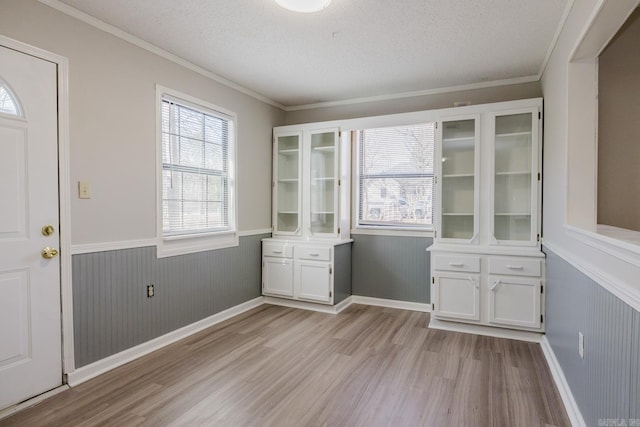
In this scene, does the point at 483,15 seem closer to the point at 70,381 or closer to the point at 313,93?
the point at 313,93

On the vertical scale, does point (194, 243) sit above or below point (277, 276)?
above

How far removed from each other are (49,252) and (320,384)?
2.00m

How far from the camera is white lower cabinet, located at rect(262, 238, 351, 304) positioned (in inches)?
161

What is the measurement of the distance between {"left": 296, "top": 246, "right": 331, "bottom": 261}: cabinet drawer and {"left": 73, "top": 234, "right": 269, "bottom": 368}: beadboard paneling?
696mm

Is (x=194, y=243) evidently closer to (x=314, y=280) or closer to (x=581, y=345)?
(x=314, y=280)

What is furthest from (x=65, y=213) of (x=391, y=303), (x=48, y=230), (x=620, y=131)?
(x=620, y=131)

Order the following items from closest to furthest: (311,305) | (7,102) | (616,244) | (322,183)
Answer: (616,244) < (7,102) < (311,305) < (322,183)

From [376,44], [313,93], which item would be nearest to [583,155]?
[376,44]

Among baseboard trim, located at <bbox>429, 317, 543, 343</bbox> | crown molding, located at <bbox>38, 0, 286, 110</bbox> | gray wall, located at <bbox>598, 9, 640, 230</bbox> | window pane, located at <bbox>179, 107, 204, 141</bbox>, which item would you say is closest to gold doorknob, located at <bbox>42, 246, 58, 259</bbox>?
window pane, located at <bbox>179, 107, 204, 141</bbox>

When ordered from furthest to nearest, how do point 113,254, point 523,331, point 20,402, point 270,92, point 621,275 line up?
point 270,92 < point 523,331 < point 113,254 < point 20,402 < point 621,275

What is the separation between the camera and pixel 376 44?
2947 millimetres

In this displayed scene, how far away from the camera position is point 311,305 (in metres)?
4.23

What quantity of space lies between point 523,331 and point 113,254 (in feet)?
11.6

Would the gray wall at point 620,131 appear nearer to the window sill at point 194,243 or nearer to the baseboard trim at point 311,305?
the baseboard trim at point 311,305
